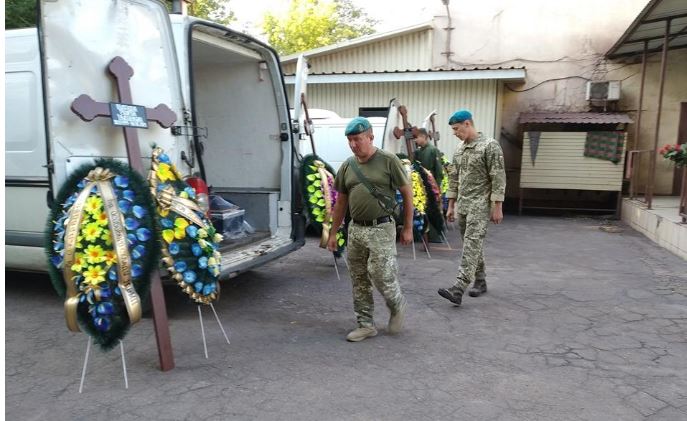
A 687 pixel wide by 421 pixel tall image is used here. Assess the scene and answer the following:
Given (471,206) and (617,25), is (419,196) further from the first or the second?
(617,25)

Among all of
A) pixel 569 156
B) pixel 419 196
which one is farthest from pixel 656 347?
pixel 569 156

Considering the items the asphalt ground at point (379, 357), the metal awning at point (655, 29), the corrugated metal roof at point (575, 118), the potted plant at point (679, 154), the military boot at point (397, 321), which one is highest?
the metal awning at point (655, 29)

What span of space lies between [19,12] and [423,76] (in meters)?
8.22

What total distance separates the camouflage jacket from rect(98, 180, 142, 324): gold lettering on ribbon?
304 centimetres

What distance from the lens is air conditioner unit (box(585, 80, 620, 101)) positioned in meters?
11.8

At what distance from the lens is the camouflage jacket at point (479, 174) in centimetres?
467

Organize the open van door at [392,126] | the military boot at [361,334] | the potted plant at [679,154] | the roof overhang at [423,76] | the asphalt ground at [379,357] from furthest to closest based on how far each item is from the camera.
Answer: the roof overhang at [423,76] < the open van door at [392,126] < the potted plant at [679,154] < the military boot at [361,334] < the asphalt ground at [379,357]

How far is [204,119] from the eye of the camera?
5.96 m

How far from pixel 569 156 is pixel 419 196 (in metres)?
6.35

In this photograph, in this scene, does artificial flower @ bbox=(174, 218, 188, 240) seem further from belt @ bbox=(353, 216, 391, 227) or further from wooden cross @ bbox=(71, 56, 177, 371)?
belt @ bbox=(353, 216, 391, 227)

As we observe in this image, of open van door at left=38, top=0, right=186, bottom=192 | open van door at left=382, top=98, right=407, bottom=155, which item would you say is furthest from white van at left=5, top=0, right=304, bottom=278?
open van door at left=382, top=98, right=407, bottom=155

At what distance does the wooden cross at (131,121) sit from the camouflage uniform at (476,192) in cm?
257

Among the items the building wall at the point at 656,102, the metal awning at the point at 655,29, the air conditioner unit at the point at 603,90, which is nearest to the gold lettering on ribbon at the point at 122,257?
the metal awning at the point at 655,29

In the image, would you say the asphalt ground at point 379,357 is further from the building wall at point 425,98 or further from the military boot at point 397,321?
the building wall at point 425,98
